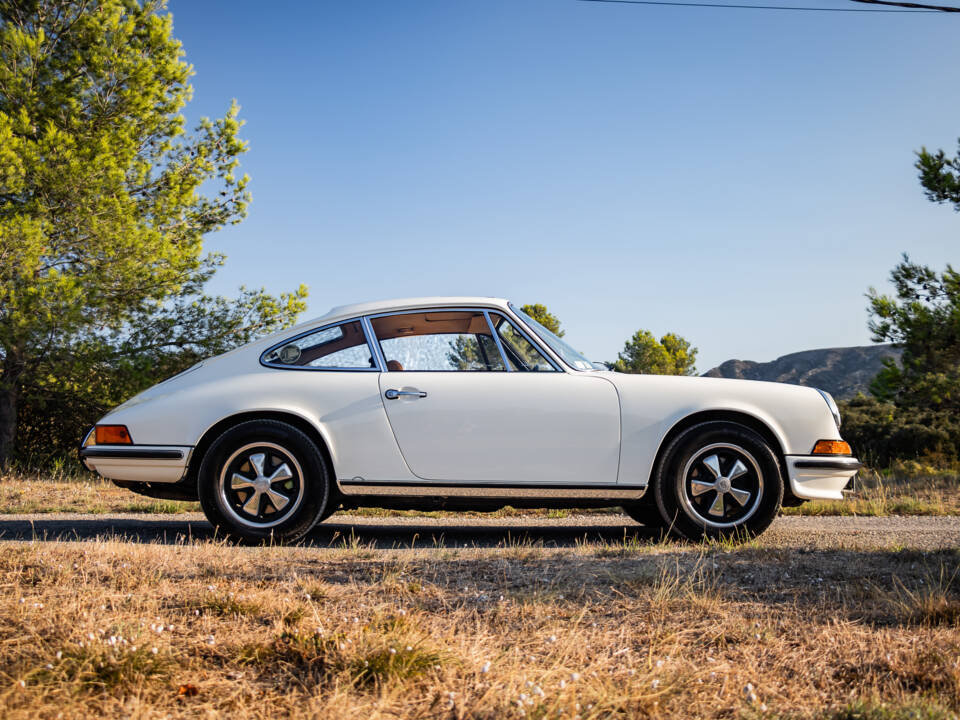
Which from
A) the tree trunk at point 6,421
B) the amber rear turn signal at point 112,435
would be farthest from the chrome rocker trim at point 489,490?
the tree trunk at point 6,421

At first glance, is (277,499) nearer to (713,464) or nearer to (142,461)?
(142,461)

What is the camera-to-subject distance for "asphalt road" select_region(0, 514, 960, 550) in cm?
492

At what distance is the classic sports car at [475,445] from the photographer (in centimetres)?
469

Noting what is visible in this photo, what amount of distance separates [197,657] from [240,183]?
14.6 metres

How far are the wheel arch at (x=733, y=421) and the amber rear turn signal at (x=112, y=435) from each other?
131 inches

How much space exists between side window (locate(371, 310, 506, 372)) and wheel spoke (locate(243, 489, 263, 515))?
3.70 ft

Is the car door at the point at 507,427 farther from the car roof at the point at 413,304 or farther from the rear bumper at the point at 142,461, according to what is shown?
the rear bumper at the point at 142,461

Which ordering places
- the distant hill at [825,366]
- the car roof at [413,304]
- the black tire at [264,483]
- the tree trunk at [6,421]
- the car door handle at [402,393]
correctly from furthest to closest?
the distant hill at [825,366] < the tree trunk at [6,421] < the car roof at [413,304] < the car door handle at [402,393] < the black tire at [264,483]

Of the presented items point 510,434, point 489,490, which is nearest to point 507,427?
point 510,434

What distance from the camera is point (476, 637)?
8.74 ft

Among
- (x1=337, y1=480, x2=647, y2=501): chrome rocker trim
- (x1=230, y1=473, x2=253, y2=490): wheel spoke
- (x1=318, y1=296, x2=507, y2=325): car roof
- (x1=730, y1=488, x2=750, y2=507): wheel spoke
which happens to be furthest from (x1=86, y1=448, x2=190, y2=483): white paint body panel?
(x1=730, y1=488, x2=750, y2=507): wheel spoke

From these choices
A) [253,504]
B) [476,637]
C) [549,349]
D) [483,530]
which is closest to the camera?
[476,637]

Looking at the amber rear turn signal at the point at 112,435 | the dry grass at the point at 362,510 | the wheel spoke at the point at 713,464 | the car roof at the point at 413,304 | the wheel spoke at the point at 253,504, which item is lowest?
the dry grass at the point at 362,510

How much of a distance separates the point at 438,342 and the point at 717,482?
6.56 feet
